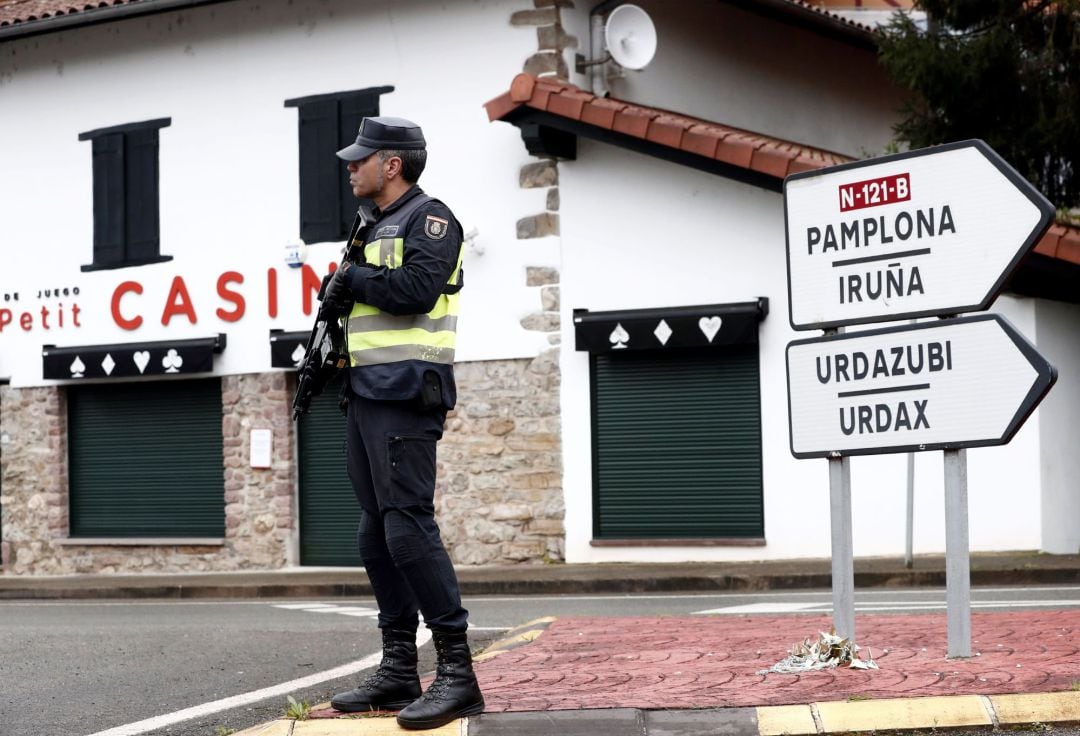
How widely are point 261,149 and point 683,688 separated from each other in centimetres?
1408

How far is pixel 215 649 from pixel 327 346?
3.58m

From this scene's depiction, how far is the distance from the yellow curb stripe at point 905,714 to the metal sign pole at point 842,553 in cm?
105

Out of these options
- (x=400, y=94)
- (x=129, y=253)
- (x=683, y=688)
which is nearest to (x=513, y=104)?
(x=400, y=94)

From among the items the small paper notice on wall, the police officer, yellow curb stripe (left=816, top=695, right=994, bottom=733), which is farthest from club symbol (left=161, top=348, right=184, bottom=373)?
yellow curb stripe (left=816, top=695, right=994, bottom=733)

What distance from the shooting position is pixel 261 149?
1909cm

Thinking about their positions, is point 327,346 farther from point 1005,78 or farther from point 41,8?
point 41,8

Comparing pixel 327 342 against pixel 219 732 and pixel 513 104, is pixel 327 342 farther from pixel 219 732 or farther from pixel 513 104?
pixel 513 104

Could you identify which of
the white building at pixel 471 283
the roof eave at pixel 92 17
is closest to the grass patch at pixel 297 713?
the white building at pixel 471 283

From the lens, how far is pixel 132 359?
19.6 m

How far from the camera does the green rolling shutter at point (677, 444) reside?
1675cm

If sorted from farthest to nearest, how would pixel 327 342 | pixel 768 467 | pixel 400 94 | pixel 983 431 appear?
pixel 400 94 < pixel 768 467 < pixel 983 431 < pixel 327 342

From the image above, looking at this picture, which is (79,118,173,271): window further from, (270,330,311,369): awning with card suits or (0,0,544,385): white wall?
(270,330,311,369): awning with card suits

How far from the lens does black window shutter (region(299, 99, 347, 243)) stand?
18.5m

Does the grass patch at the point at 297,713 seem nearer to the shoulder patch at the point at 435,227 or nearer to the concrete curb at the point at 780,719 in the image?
the concrete curb at the point at 780,719
